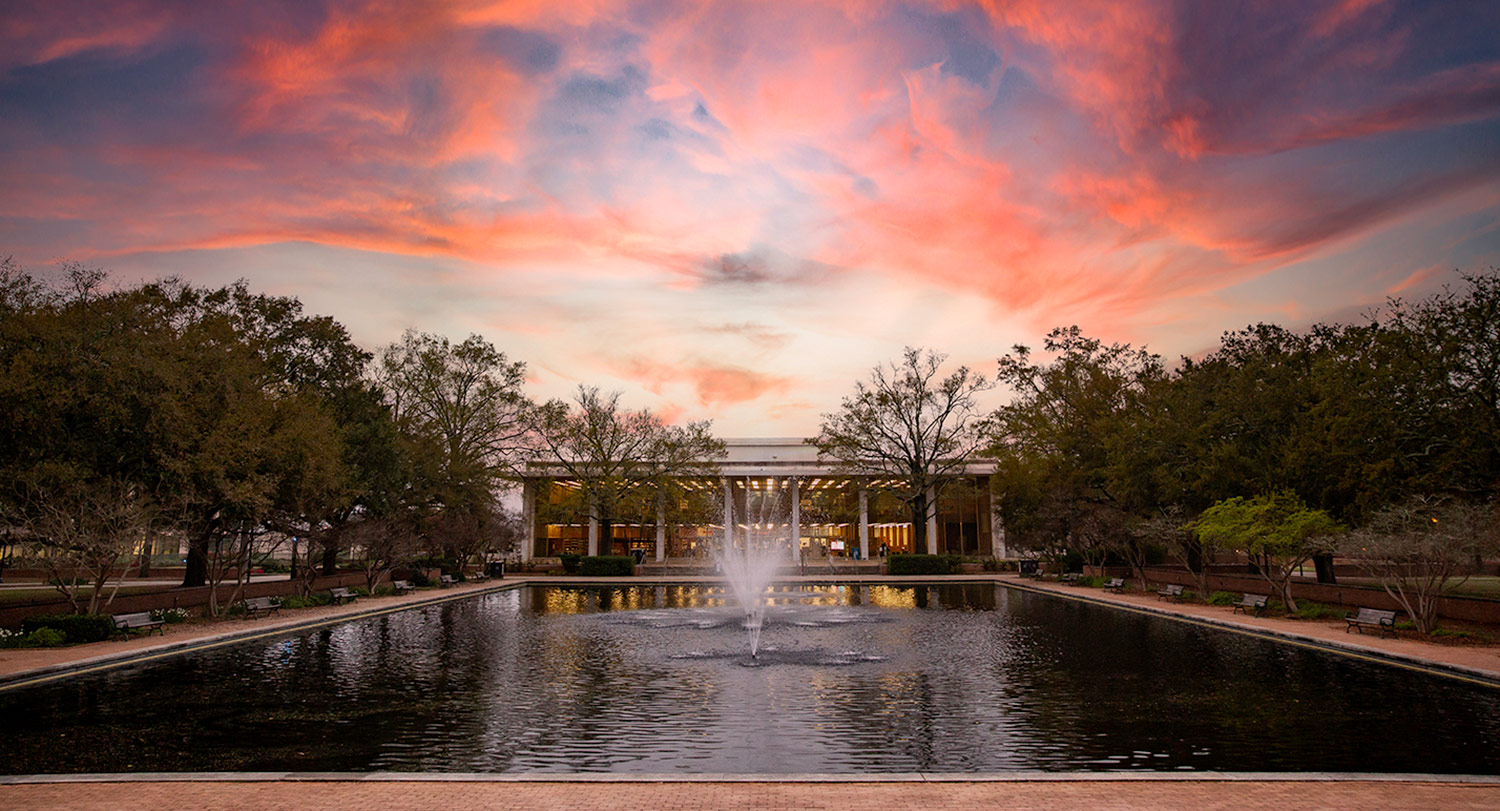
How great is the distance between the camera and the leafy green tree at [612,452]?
5369cm

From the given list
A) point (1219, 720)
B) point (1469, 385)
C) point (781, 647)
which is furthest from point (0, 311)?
point (1469, 385)

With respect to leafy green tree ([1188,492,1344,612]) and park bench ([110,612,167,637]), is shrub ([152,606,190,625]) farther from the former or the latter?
leafy green tree ([1188,492,1344,612])

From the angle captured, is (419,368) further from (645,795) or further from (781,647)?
(645,795)

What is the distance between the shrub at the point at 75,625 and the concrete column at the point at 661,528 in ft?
120

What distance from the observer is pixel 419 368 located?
47.8m

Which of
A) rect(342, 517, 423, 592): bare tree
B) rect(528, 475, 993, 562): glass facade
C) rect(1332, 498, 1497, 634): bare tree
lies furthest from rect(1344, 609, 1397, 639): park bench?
rect(528, 475, 993, 562): glass facade

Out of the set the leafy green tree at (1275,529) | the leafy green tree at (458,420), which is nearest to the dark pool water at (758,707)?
the leafy green tree at (1275,529)

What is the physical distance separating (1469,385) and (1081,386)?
24.7 m

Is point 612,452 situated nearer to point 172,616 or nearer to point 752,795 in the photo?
point 172,616

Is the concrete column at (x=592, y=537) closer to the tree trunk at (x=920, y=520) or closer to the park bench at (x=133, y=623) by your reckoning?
the tree trunk at (x=920, y=520)

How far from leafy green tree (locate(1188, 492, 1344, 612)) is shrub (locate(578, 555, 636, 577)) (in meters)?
33.1

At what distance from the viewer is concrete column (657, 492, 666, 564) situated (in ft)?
187

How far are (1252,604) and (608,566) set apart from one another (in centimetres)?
3555

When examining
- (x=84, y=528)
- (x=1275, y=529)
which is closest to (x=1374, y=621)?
(x=1275, y=529)
